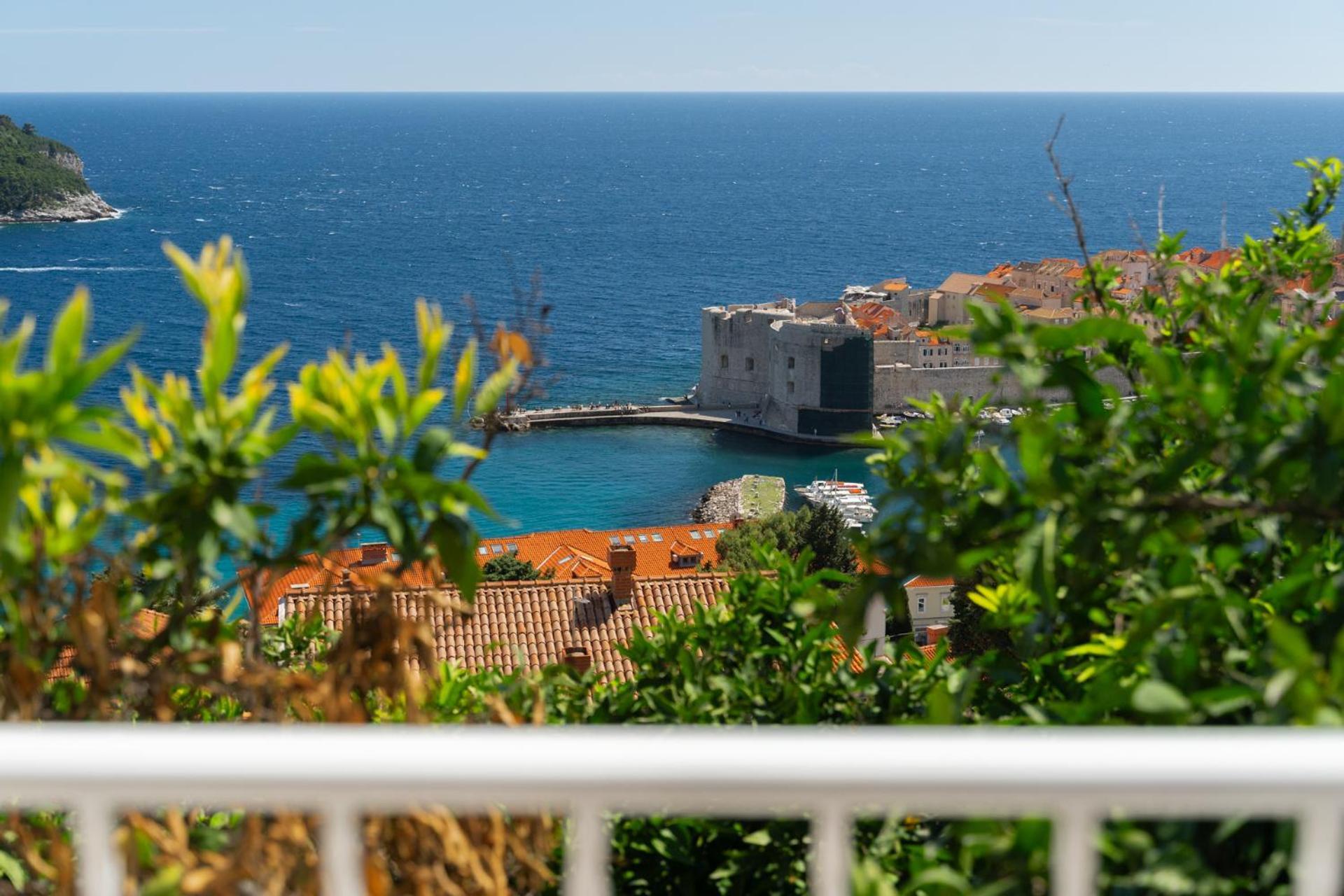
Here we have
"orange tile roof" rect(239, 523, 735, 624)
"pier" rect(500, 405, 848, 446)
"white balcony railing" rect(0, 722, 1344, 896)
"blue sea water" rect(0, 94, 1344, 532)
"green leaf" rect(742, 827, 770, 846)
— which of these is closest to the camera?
"white balcony railing" rect(0, 722, 1344, 896)

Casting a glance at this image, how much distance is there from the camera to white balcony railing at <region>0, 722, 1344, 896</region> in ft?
3.90

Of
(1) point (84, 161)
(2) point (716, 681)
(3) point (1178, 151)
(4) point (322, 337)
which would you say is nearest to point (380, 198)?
(1) point (84, 161)

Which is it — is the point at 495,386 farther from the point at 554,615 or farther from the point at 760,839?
the point at 554,615

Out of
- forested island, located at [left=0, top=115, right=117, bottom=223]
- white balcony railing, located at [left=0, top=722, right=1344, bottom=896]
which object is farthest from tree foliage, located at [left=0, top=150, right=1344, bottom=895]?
forested island, located at [left=0, top=115, right=117, bottom=223]

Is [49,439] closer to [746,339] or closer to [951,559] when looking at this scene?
[951,559]

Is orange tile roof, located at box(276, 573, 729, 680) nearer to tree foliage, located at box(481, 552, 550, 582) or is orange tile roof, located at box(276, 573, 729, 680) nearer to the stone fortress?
tree foliage, located at box(481, 552, 550, 582)

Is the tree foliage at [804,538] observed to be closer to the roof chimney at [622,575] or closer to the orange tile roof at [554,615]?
the orange tile roof at [554,615]

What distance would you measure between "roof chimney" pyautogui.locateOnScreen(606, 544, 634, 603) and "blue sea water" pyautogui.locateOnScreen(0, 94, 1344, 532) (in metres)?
10.6

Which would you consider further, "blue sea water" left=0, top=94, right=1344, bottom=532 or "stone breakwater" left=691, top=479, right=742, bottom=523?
"blue sea water" left=0, top=94, right=1344, bottom=532

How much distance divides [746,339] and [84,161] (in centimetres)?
11840

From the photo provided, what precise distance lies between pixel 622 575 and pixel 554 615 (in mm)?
886

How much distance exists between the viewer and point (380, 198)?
417 feet

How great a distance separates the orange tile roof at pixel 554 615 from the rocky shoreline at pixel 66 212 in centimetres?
9985

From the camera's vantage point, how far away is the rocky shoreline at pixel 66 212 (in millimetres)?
102750
